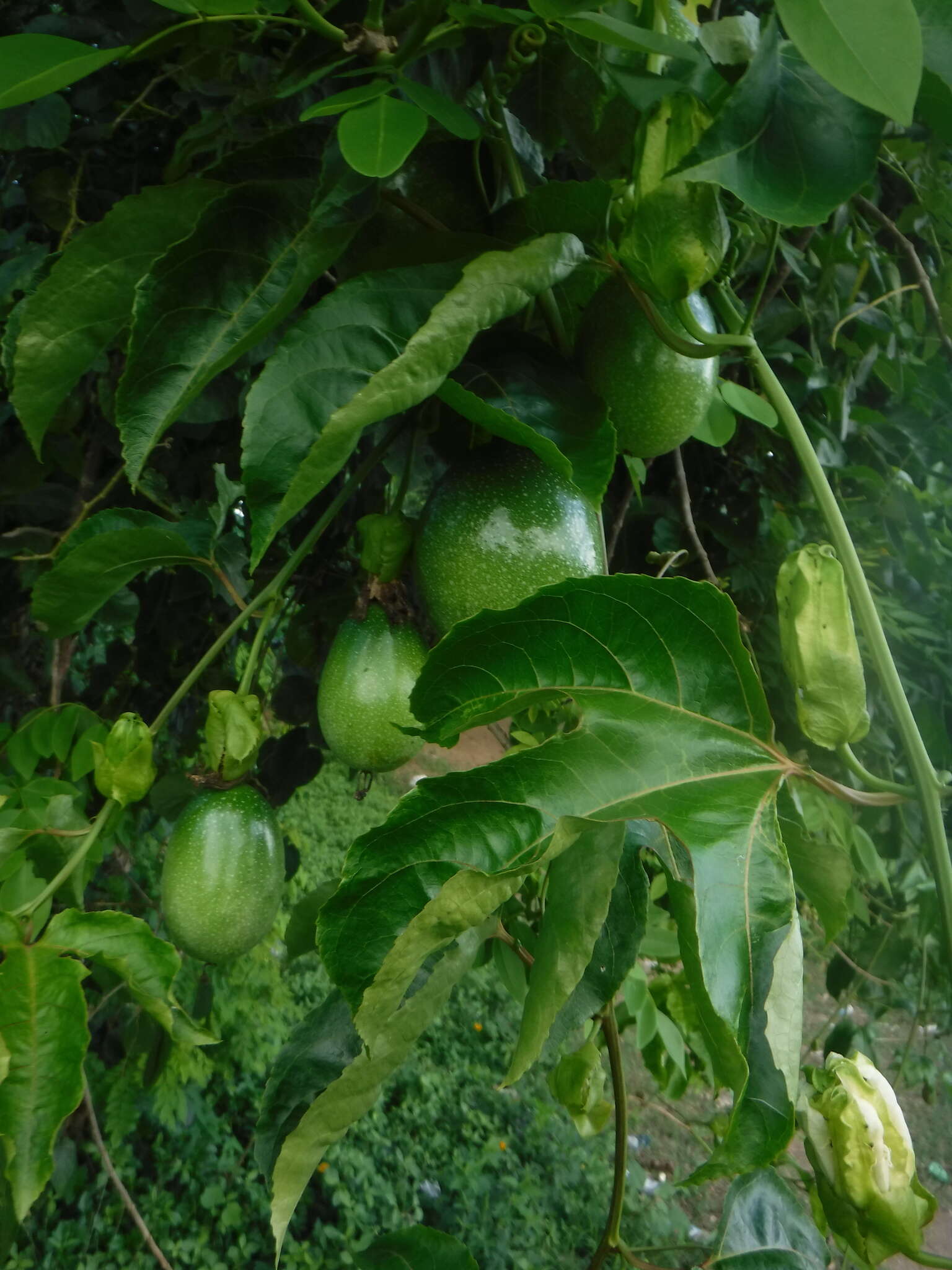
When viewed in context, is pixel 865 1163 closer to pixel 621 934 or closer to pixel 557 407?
pixel 621 934

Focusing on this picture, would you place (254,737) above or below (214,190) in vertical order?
below

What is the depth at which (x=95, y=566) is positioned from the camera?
635 mm

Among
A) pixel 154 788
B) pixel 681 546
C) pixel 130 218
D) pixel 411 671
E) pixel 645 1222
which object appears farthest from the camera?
pixel 645 1222

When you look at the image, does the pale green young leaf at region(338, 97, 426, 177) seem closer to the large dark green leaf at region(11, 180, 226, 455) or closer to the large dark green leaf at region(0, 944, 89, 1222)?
the large dark green leaf at region(11, 180, 226, 455)

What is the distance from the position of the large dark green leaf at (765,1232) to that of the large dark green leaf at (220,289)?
573 mm

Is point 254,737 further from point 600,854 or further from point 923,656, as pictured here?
point 923,656

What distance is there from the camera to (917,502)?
4.21ft

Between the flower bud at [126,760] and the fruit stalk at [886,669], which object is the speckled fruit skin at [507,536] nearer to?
the fruit stalk at [886,669]

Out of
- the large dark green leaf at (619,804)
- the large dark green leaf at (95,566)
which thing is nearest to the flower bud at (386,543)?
the large dark green leaf at (95,566)

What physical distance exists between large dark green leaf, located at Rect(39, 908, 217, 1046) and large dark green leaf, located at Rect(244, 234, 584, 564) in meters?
0.31

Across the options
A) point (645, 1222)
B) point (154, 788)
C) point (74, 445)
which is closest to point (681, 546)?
point (154, 788)

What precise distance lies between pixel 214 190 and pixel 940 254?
3.43 ft

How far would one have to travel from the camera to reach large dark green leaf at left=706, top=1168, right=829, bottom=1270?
0.59 m

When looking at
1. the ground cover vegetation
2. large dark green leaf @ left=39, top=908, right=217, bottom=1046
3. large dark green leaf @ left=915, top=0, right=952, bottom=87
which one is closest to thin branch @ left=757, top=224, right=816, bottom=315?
the ground cover vegetation
